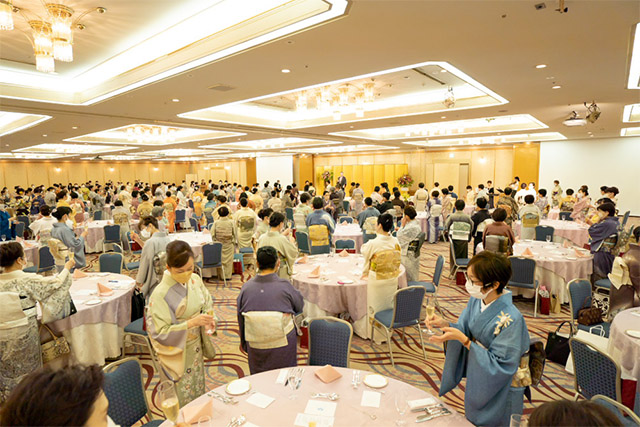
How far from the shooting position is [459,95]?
9117 millimetres

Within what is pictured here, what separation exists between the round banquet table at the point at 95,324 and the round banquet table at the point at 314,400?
2.56m

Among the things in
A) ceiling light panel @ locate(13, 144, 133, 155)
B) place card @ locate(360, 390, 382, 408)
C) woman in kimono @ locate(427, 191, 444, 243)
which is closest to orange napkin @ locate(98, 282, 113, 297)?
place card @ locate(360, 390, 382, 408)

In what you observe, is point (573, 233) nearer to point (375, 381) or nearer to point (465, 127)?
point (465, 127)

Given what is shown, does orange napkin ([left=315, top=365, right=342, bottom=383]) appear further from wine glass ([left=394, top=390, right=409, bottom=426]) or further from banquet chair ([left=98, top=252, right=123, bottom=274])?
banquet chair ([left=98, top=252, right=123, bottom=274])

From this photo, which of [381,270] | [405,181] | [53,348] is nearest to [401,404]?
[381,270]

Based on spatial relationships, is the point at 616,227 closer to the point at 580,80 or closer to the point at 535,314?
the point at 535,314

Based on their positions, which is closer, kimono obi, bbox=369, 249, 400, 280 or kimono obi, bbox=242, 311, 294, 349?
kimono obi, bbox=242, 311, 294, 349

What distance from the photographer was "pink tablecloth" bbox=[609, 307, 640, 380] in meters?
3.04

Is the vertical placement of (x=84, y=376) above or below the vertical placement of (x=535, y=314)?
above

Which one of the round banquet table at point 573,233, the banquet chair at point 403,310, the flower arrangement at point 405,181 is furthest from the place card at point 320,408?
the flower arrangement at point 405,181

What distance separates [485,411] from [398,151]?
21.1 m

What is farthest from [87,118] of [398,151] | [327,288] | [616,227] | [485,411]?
[398,151]

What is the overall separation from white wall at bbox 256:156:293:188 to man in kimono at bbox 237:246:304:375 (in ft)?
77.3

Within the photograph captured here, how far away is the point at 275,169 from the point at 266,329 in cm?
2471
